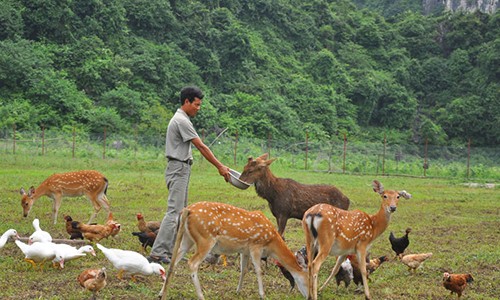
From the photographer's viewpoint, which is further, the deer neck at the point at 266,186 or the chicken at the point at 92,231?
the deer neck at the point at 266,186

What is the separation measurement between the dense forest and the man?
29686 millimetres

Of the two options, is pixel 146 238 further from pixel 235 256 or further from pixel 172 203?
pixel 172 203

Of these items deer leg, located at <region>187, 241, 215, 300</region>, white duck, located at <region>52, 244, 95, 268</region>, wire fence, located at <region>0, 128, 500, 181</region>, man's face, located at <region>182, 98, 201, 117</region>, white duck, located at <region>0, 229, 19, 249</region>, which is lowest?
wire fence, located at <region>0, 128, 500, 181</region>

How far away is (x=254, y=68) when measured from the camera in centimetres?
5409

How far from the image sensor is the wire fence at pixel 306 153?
30.2m

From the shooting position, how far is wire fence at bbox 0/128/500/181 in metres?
30.2

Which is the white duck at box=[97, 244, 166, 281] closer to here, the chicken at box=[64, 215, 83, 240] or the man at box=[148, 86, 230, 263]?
the man at box=[148, 86, 230, 263]

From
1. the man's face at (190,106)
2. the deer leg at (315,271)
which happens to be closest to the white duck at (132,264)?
the deer leg at (315,271)

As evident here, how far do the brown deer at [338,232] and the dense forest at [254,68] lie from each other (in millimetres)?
31375

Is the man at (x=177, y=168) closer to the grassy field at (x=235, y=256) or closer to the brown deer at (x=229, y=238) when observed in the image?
the grassy field at (x=235, y=256)

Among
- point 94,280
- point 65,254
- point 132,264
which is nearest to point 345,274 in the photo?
point 132,264

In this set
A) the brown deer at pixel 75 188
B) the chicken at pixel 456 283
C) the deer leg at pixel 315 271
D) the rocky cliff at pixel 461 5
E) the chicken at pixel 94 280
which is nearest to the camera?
the chicken at pixel 94 280

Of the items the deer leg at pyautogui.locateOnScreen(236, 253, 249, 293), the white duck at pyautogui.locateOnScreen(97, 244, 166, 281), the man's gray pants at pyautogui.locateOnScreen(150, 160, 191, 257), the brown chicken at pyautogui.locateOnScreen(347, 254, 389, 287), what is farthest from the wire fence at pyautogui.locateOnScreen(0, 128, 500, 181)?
the deer leg at pyautogui.locateOnScreen(236, 253, 249, 293)

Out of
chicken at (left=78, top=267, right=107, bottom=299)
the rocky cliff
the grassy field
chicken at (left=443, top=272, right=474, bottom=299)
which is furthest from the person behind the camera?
the rocky cliff
